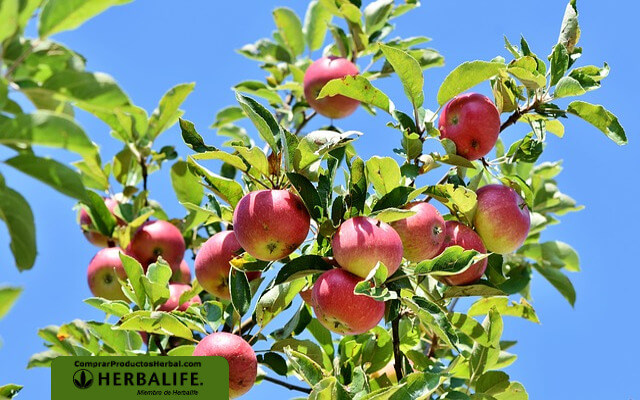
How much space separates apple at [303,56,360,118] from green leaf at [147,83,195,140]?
0.57 m

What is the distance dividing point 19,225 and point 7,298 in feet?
1.47

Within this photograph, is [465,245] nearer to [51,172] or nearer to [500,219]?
[500,219]

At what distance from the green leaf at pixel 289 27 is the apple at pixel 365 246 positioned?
6.85 feet

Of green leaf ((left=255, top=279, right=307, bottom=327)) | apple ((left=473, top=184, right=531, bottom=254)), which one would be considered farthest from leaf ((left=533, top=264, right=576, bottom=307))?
green leaf ((left=255, top=279, right=307, bottom=327))

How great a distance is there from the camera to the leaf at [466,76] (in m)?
2.30

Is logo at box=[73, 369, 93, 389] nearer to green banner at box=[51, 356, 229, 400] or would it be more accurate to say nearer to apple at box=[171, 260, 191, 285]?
green banner at box=[51, 356, 229, 400]

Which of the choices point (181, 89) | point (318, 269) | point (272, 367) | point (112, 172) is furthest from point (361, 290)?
point (112, 172)

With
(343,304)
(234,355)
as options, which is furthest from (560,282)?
(234,355)

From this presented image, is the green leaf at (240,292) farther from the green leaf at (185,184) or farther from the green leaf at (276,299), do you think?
the green leaf at (185,184)

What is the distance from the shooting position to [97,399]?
211 centimetres

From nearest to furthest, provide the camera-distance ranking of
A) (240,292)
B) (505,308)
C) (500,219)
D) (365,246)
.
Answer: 1. (365,246)
2. (240,292)
3. (500,219)
4. (505,308)

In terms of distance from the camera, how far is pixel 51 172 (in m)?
1.44

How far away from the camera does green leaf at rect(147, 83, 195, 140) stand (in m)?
3.07

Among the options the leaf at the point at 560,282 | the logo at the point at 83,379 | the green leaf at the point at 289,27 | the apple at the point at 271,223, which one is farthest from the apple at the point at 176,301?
the green leaf at the point at 289,27
